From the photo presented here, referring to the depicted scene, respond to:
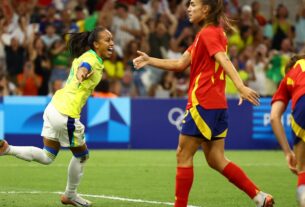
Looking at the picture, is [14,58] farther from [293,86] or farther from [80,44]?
[293,86]

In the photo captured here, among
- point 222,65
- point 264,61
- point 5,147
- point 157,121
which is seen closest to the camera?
point 222,65

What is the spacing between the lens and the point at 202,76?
8656 millimetres

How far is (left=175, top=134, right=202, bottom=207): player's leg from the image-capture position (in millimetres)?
8562

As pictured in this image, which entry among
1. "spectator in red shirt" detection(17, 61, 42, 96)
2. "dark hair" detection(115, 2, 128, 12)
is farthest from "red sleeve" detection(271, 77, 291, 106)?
"dark hair" detection(115, 2, 128, 12)

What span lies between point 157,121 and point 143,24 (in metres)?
4.17

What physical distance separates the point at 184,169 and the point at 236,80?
41.5 inches

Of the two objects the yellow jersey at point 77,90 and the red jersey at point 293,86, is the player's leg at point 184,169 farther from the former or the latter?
A: the yellow jersey at point 77,90

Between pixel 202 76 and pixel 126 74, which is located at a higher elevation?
pixel 202 76

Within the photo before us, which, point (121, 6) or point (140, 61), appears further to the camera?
point (121, 6)

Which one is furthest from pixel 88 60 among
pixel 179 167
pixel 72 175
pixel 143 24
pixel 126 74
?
pixel 143 24

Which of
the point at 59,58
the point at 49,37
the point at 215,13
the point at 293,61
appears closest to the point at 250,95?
the point at 293,61

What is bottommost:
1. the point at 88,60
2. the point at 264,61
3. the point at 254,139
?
the point at 254,139

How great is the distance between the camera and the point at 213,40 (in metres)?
8.48

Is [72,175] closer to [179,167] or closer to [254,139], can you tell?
[179,167]
